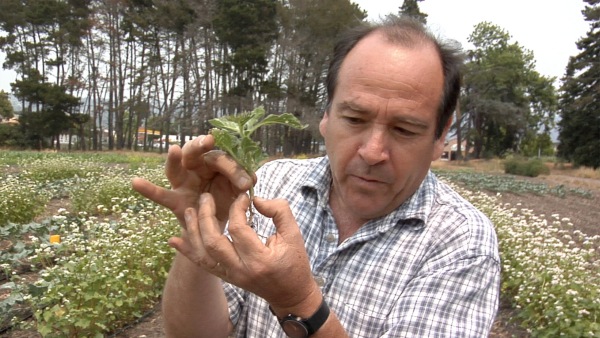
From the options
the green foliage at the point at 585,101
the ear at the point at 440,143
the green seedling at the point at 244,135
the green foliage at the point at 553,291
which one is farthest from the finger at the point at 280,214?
the green foliage at the point at 585,101

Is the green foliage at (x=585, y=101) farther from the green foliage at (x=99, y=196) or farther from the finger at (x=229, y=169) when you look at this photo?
the finger at (x=229, y=169)

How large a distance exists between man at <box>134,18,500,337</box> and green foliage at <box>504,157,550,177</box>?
30.4m

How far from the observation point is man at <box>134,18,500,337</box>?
1389 mm

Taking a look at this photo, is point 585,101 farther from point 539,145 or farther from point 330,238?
point 330,238

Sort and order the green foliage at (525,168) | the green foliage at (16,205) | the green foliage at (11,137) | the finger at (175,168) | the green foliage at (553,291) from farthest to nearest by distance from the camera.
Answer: the green foliage at (11,137), the green foliage at (525,168), the green foliage at (16,205), the green foliage at (553,291), the finger at (175,168)

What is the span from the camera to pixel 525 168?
29.8m

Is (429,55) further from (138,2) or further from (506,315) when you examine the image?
(138,2)

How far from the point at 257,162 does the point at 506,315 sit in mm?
4381

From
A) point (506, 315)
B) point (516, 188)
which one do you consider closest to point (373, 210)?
point (506, 315)

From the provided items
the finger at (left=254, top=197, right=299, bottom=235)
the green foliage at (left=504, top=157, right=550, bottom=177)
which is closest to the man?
the finger at (left=254, top=197, right=299, bottom=235)

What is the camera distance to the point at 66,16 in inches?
1483

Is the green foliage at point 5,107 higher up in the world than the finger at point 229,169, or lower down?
higher up

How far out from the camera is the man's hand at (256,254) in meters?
1.29

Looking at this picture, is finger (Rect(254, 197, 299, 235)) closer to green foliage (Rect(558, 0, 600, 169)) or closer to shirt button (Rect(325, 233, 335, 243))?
shirt button (Rect(325, 233, 335, 243))
